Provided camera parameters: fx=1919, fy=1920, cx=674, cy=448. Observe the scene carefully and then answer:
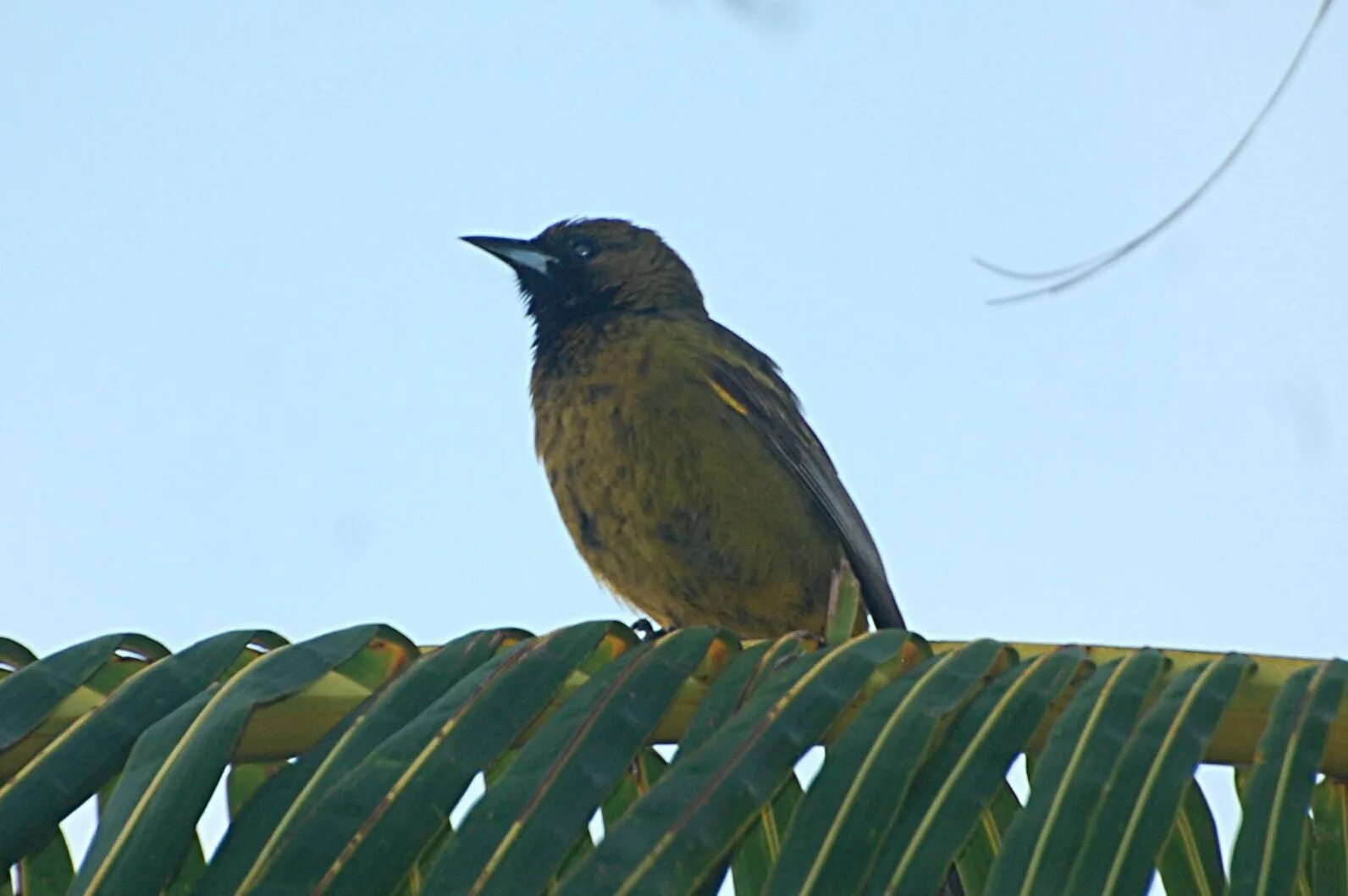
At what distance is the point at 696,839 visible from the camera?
1.88 m

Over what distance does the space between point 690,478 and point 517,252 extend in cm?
135

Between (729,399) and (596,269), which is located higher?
(596,269)

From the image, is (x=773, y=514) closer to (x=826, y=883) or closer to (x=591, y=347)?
(x=591, y=347)

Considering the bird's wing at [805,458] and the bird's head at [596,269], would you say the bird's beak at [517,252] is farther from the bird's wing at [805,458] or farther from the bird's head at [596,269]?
the bird's wing at [805,458]

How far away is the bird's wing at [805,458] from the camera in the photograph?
4973 mm

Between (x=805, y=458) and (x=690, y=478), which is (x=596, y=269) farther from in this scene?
(x=690, y=478)

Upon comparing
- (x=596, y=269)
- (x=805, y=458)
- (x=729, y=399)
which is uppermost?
(x=596, y=269)

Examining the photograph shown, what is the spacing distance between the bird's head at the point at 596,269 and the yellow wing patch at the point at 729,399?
0.51 metres

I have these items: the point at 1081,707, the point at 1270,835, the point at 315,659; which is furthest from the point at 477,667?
the point at 1270,835

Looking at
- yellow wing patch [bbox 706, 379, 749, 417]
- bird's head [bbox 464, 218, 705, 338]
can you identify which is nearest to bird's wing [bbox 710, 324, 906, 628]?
yellow wing patch [bbox 706, 379, 749, 417]

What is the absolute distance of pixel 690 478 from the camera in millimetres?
4660

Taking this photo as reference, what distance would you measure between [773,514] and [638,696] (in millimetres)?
2632

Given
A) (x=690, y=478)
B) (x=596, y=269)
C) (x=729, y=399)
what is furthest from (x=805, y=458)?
(x=596, y=269)

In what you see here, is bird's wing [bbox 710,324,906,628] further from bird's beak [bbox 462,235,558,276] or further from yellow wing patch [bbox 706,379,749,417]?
bird's beak [bbox 462,235,558,276]
